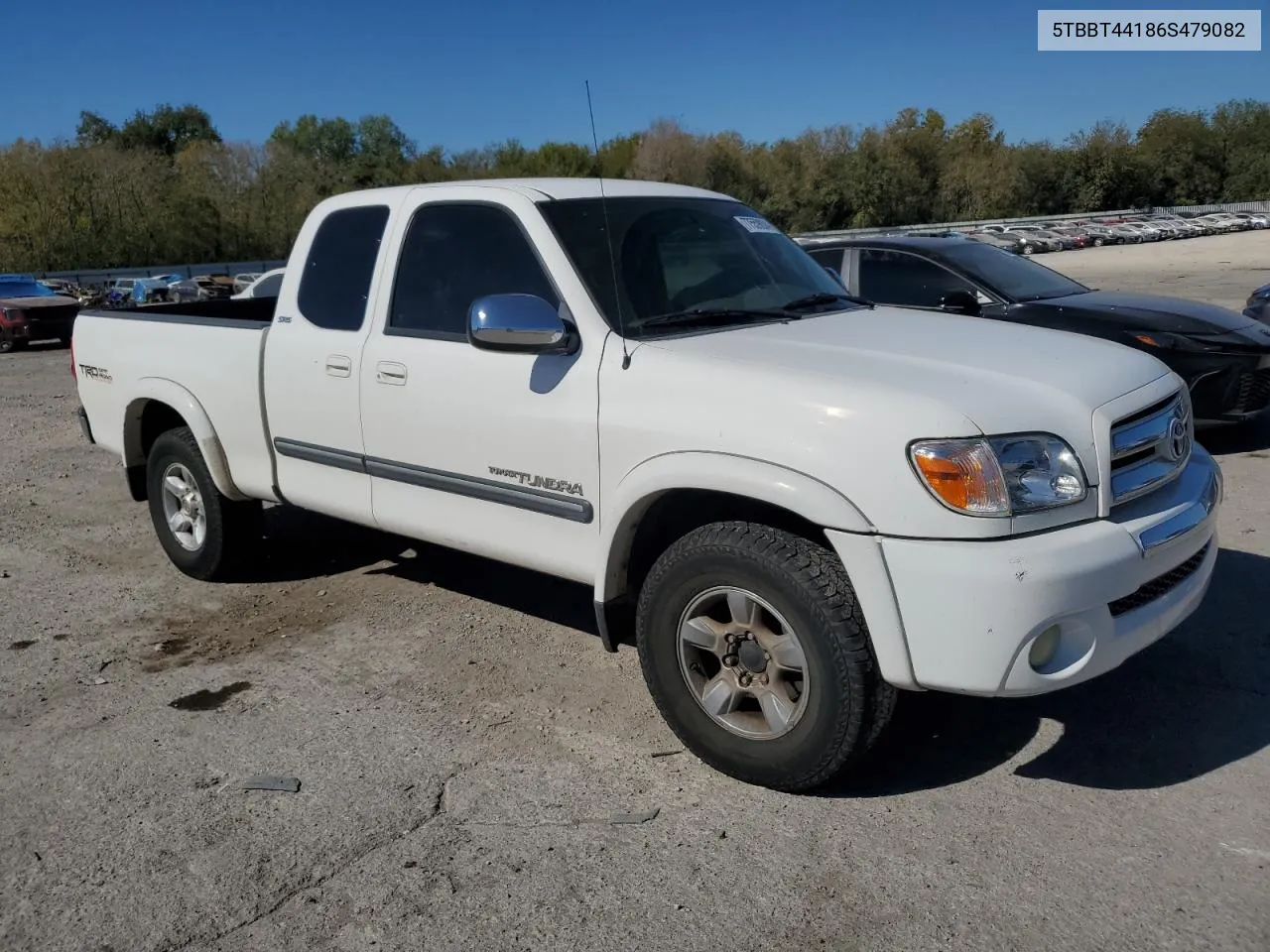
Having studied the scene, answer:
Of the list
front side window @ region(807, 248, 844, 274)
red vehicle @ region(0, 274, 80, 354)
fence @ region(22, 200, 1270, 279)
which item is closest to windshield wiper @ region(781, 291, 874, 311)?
front side window @ region(807, 248, 844, 274)

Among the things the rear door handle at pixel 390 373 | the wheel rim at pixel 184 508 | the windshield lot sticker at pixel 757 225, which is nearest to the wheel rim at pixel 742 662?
the rear door handle at pixel 390 373

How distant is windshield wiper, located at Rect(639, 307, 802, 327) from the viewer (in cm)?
393

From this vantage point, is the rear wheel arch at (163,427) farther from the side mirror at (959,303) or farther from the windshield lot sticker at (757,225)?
the side mirror at (959,303)

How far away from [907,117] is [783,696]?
101 metres

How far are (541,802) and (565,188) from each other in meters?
2.38

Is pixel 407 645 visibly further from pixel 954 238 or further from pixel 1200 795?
pixel 954 238

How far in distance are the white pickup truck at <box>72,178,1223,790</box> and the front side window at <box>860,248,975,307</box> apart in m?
3.73

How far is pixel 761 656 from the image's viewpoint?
3.46 m

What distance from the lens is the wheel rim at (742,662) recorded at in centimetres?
341

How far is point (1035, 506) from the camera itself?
3.08m

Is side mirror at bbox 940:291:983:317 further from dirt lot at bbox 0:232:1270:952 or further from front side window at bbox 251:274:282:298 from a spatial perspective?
front side window at bbox 251:274:282:298

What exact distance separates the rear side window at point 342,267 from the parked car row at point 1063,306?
3.68m

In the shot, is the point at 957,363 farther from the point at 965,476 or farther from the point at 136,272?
the point at 136,272

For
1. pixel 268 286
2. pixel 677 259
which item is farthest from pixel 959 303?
pixel 268 286
